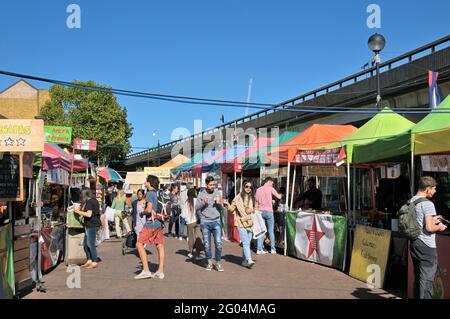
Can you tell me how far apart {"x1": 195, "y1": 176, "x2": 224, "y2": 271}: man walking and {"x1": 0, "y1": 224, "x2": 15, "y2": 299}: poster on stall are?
12.9 feet

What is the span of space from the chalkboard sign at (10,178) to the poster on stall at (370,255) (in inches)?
230

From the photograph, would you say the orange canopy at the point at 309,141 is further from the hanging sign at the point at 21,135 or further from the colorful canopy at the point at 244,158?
the hanging sign at the point at 21,135

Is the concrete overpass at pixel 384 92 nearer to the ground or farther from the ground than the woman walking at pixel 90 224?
farther from the ground

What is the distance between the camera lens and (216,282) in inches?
331

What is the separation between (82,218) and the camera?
10.4m

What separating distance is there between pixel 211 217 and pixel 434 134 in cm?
449

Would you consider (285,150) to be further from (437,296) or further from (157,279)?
(437,296)

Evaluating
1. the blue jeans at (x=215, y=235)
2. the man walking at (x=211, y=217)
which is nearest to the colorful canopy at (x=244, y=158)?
the man walking at (x=211, y=217)

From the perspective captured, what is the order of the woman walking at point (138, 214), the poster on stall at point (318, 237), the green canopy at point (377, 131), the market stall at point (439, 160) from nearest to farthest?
the market stall at point (439, 160)
the woman walking at point (138, 214)
the poster on stall at point (318, 237)
the green canopy at point (377, 131)

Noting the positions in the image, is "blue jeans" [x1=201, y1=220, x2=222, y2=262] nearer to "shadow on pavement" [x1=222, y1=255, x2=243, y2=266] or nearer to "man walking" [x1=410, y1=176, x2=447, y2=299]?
"shadow on pavement" [x1=222, y1=255, x2=243, y2=266]

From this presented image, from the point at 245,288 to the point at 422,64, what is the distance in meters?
13.3

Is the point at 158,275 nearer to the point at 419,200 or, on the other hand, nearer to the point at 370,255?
the point at 370,255

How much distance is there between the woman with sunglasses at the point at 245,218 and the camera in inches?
399
